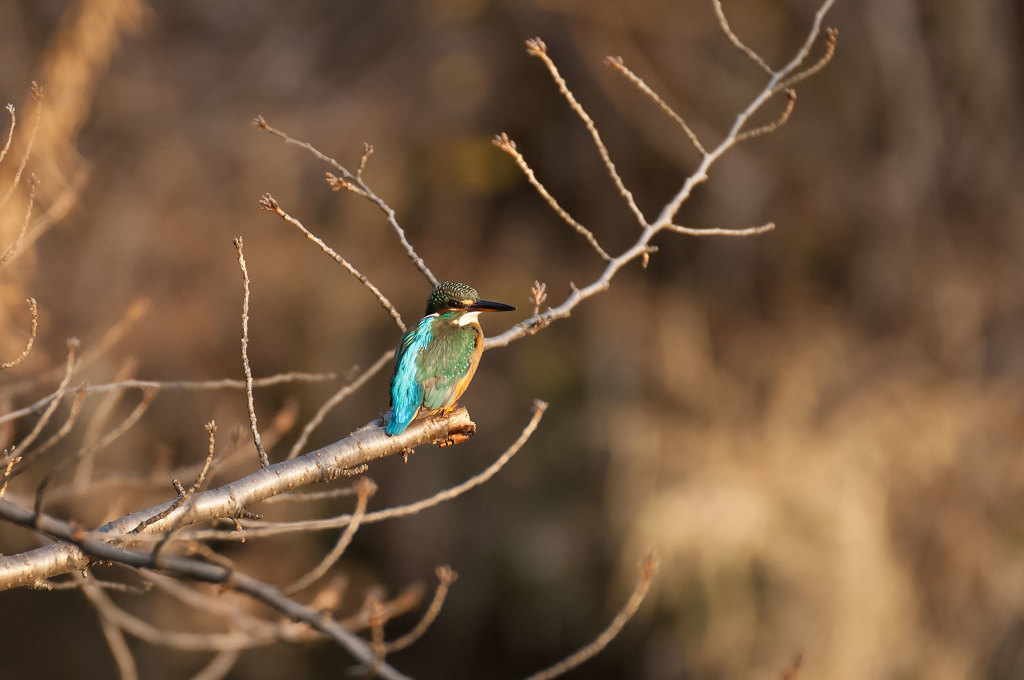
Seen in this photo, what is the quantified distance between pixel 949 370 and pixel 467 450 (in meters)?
3.72

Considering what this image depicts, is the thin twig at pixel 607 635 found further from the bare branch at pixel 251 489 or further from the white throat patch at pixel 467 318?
the white throat patch at pixel 467 318

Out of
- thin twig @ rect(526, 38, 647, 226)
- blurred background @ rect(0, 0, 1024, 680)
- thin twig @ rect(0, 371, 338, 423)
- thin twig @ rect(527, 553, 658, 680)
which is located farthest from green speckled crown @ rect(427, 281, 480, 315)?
blurred background @ rect(0, 0, 1024, 680)

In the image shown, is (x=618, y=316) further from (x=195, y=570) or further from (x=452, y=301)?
(x=195, y=570)

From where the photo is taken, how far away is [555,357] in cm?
771

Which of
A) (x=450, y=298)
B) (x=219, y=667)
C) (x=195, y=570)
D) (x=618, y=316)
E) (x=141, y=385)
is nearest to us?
(x=195, y=570)

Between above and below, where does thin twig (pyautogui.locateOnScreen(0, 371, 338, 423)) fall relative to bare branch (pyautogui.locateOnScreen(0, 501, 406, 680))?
above

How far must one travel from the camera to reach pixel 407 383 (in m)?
2.11

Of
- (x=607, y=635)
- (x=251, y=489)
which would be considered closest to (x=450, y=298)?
(x=251, y=489)

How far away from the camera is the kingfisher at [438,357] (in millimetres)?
2053

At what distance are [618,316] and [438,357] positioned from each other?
5164mm

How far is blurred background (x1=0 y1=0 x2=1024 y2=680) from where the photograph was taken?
242 inches

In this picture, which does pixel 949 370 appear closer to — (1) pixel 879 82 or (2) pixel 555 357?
(1) pixel 879 82

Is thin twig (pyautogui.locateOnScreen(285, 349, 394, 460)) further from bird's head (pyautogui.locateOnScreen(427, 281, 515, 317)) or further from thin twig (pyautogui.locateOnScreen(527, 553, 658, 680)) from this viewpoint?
thin twig (pyautogui.locateOnScreen(527, 553, 658, 680))

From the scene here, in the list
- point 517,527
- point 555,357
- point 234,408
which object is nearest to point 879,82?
point 555,357
